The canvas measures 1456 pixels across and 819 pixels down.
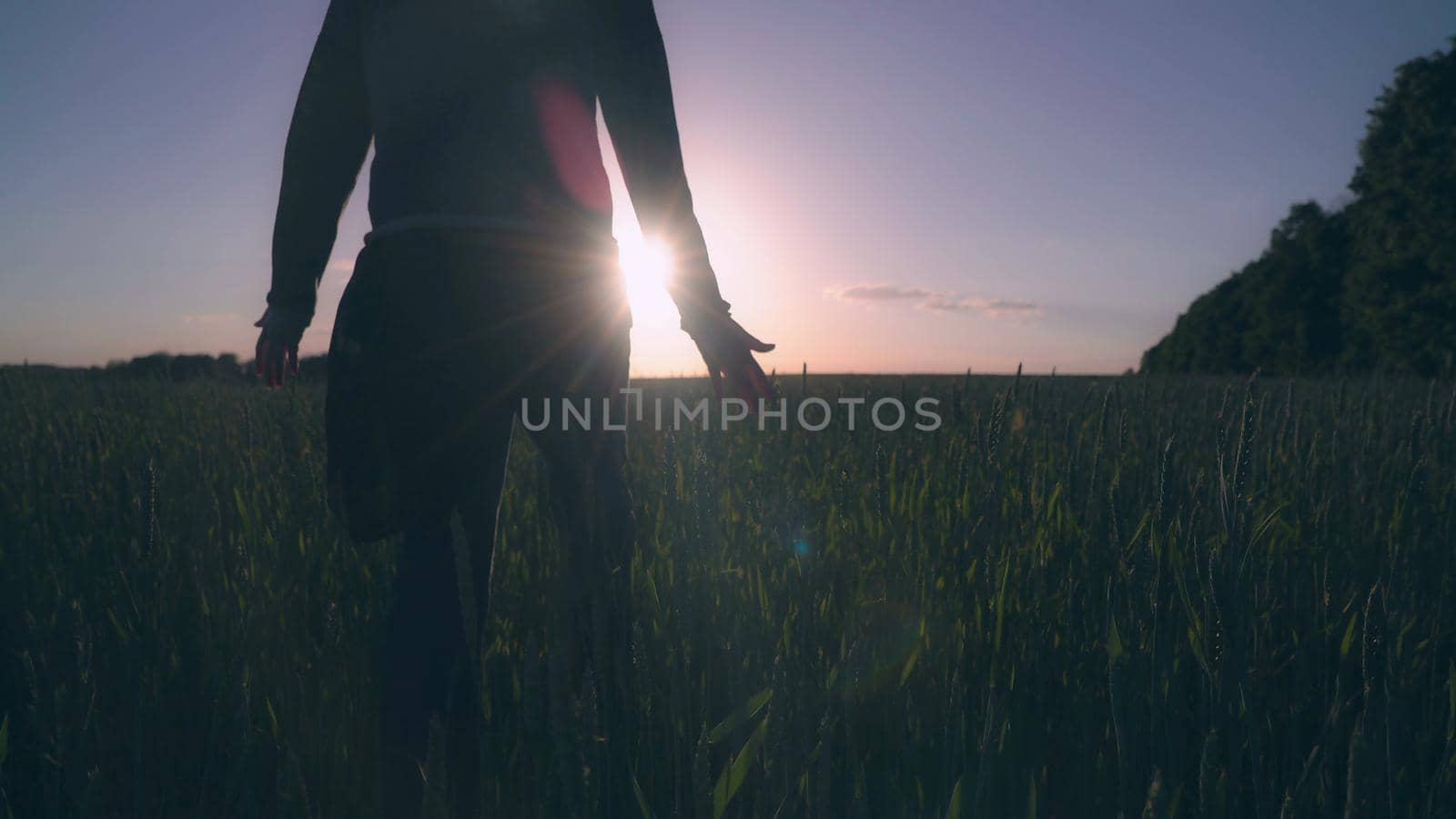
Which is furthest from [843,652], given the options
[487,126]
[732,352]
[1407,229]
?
[1407,229]

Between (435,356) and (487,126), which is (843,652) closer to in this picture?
(435,356)

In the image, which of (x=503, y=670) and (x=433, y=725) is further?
(x=503, y=670)

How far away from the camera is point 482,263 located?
1.35 metres

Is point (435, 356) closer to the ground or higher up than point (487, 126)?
closer to the ground

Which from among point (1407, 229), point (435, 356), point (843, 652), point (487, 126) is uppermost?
point (1407, 229)

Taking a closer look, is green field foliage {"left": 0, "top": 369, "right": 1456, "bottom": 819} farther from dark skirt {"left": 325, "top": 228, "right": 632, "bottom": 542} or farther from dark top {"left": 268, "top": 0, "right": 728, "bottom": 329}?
dark top {"left": 268, "top": 0, "right": 728, "bottom": 329}

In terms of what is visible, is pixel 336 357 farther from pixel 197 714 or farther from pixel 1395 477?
pixel 1395 477

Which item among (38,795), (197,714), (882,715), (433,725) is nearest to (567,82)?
(433,725)

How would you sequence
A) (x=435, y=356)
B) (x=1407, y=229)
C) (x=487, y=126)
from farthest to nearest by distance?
(x=1407, y=229), (x=487, y=126), (x=435, y=356)

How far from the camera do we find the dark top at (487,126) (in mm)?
1382

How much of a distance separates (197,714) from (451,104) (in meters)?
1.45

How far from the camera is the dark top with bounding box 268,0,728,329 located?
4.53ft

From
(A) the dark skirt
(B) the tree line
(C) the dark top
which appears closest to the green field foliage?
(A) the dark skirt

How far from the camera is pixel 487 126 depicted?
1388 mm
